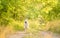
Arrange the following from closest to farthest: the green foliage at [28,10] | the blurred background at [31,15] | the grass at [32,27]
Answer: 1. the grass at [32,27]
2. the blurred background at [31,15]
3. the green foliage at [28,10]

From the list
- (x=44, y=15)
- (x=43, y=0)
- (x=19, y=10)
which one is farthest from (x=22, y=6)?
(x=44, y=15)

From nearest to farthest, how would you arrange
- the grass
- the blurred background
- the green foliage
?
the grass < the blurred background < the green foliage

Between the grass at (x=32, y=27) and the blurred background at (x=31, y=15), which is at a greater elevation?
the blurred background at (x=31, y=15)

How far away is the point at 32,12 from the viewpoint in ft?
60.6

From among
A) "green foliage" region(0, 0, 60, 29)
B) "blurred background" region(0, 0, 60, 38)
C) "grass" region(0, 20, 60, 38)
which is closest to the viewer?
"grass" region(0, 20, 60, 38)

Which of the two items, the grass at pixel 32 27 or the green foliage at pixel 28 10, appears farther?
the green foliage at pixel 28 10

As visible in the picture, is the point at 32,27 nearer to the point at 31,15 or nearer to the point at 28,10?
the point at 28,10

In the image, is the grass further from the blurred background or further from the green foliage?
the green foliage

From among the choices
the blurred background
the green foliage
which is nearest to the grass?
the blurred background

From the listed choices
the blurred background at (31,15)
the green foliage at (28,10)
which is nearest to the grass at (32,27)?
the blurred background at (31,15)

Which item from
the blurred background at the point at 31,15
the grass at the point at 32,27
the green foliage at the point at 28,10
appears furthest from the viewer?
the green foliage at the point at 28,10

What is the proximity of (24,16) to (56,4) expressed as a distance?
2911mm

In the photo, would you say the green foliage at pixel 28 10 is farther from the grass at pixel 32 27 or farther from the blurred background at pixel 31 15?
the grass at pixel 32 27

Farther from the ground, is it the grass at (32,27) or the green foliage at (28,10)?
the green foliage at (28,10)
